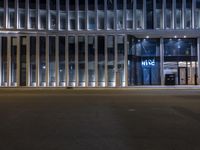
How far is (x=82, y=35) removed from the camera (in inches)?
2126

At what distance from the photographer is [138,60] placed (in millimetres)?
56156

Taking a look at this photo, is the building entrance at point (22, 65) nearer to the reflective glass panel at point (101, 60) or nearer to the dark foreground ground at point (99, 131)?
the reflective glass panel at point (101, 60)

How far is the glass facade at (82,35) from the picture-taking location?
53594 millimetres

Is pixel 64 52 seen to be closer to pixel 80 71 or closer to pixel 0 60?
pixel 80 71

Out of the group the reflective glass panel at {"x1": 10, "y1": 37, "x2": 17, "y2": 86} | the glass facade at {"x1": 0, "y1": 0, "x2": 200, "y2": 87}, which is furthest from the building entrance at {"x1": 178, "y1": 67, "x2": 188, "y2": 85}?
the reflective glass panel at {"x1": 10, "y1": 37, "x2": 17, "y2": 86}

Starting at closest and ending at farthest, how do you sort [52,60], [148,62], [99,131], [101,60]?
[99,131] → [101,60] → [52,60] → [148,62]

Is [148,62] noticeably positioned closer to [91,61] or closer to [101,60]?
[101,60]

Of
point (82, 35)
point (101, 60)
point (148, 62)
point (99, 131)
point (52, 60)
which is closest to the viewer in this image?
point (99, 131)

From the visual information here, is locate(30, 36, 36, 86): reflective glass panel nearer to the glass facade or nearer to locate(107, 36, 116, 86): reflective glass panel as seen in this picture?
the glass facade

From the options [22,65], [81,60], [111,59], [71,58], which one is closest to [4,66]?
[22,65]

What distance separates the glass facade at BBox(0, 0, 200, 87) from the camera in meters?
53.6

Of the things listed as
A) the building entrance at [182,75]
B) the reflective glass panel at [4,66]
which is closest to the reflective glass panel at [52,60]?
the reflective glass panel at [4,66]

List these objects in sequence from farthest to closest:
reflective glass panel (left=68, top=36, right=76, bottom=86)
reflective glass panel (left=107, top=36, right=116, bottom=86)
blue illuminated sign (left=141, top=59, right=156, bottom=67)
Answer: blue illuminated sign (left=141, top=59, right=156, bottom=67)
reflective glass panel (left=68, top=36, right=76, bottom=86)
reflective glass panel (left=107, top=36, right=116, bottom=86)

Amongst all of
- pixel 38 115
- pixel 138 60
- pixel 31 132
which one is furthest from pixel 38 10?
pixel 31 132
